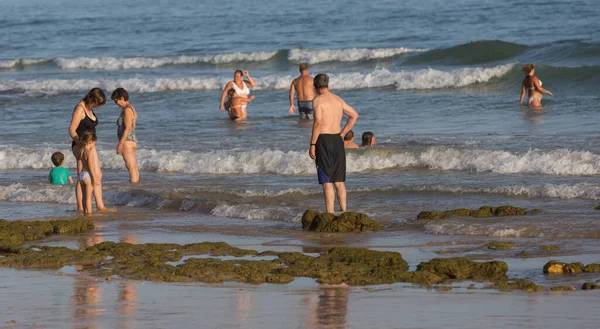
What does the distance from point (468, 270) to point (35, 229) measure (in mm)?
4476

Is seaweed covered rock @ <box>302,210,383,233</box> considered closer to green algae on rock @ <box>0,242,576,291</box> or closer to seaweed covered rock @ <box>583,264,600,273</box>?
green algae on rock @ <box>0,242,576,291</box>

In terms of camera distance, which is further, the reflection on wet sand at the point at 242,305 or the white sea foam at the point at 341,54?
the white sea foam at the point at 341,54

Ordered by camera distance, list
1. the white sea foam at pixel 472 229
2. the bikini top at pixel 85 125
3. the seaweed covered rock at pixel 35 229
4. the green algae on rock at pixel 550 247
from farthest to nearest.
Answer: the bikini top at pixel 85 125
the seaweed covered rock at pixel 35 229
the white sea foam at pixel 472 229
the green algae on rock at pixel 550 247

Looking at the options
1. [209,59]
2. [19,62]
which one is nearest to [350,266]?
[209,59]

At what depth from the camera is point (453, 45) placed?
30484 millimetres

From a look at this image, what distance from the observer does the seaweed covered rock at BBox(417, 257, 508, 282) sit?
6926 mm

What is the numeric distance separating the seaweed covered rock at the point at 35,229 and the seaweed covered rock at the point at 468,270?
154 inches

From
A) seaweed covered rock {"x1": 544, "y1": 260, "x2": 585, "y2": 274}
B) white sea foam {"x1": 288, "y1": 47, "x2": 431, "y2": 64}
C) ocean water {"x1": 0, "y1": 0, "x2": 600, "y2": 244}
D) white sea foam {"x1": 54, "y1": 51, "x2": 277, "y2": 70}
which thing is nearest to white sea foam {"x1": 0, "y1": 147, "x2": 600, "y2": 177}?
ocean water {"x1": 0, "y1": 0, "x2": 600, "y2": 244}

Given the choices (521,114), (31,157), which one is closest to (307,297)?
(31,157)

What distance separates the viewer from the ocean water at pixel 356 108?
11234 millimetres

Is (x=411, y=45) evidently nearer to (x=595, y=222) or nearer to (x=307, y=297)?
(x=595, y=222)

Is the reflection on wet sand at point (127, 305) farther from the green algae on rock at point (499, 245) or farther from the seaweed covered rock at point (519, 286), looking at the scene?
the green algae on rock at point (499, 245)

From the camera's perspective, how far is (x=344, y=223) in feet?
30.1

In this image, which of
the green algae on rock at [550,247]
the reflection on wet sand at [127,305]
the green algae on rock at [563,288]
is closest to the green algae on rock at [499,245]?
the green algae on rock at [550,247]
